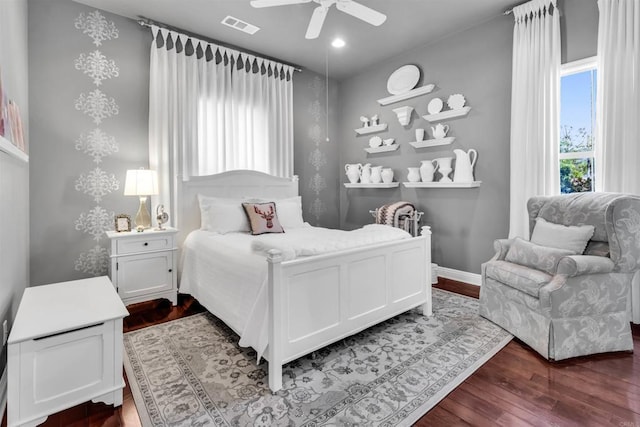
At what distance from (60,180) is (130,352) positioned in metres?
1.88

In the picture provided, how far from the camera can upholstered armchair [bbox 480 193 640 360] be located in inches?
82.4

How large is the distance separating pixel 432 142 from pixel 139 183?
129 inches

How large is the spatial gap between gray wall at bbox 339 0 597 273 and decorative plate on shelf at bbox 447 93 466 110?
0.08 metres

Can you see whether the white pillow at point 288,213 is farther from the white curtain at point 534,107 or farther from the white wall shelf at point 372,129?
the white curtain at point 534,107

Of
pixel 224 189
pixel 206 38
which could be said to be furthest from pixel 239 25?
pixel 224 189

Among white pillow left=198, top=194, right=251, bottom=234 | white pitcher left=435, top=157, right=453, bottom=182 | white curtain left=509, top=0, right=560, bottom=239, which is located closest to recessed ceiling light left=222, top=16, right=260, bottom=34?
white pillow left=198, top=194, right=251, bottom=234

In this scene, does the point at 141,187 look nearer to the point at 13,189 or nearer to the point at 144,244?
the point at 144,244

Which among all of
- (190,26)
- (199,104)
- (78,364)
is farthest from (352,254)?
(190,26)

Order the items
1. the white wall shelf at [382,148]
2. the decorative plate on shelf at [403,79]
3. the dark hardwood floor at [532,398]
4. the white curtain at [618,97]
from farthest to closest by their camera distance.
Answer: the white wall shelf at [382,148] → the decorative plate on shelf at [403,79] → the white curtain at [618,97] → the dark hardwood floor at [532,398]

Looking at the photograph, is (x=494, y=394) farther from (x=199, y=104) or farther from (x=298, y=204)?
(x=199, y=104)

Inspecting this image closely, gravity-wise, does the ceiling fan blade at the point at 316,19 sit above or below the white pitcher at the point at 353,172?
above

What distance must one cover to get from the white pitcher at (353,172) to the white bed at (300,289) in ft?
7.38

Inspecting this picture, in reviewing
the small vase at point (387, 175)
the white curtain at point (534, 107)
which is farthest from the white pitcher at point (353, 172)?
the white curtain at point (534, 107)

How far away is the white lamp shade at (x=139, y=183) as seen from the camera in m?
3.05
